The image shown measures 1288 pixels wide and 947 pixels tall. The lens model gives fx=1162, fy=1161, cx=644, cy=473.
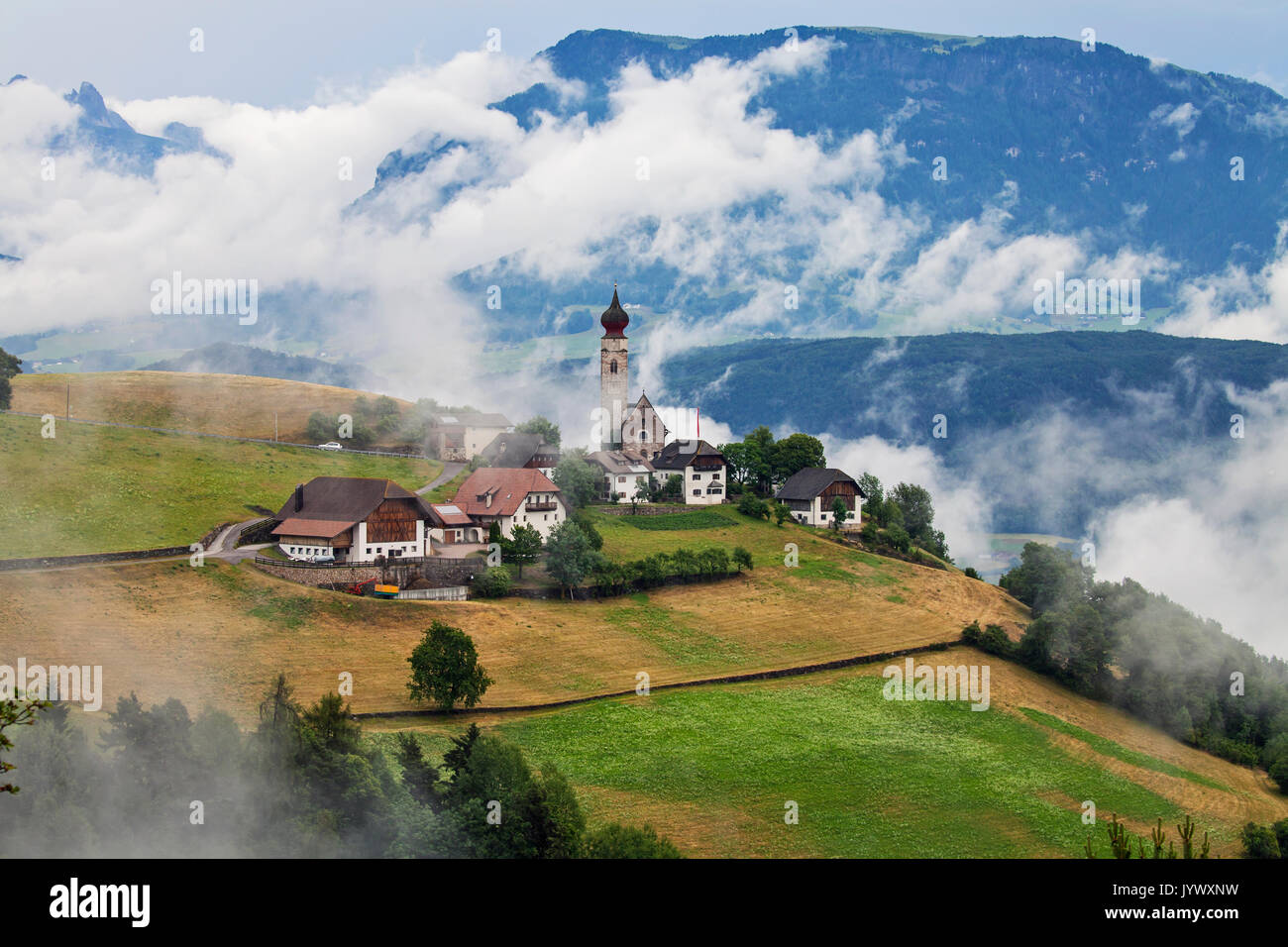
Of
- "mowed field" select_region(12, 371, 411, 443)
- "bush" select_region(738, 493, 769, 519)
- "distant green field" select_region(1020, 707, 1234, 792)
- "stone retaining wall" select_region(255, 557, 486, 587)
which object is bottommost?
"distant green field" select_region(1020, 707, 1234, 792)

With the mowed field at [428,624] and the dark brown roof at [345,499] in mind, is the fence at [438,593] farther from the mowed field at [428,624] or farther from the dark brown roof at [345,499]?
the dark brown roof at [345,499]

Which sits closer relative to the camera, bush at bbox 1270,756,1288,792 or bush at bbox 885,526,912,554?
bush at bbox 1270,756,1288,792

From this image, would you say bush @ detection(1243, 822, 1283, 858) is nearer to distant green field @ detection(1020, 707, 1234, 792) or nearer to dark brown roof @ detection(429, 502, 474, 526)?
distant green field @ detection(1020, 707, 1234, 792)

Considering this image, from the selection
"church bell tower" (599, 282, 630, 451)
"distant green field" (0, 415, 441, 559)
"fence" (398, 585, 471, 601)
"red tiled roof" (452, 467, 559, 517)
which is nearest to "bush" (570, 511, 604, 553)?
"red tiled roof" (452, 467, 559, 517)

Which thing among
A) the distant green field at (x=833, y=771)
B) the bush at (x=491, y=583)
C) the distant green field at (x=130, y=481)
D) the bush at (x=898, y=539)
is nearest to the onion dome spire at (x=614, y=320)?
the distant green field at (x=130, y=481)

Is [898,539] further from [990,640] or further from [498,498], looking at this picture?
[498,498]

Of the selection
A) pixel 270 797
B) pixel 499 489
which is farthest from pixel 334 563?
pixel 270 797

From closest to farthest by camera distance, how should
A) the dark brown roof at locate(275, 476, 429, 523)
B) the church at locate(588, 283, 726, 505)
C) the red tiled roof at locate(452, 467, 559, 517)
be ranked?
the dark brown roof at locate(275, 476, 429, 523) → the red tiled roof at locate(452, 467, 559, 517) → the church at locate(588, 283, 726, 505)

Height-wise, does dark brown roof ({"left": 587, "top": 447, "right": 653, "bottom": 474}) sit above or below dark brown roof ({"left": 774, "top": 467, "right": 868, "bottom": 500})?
above
